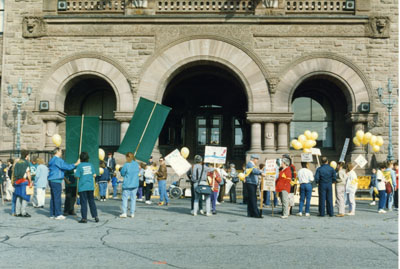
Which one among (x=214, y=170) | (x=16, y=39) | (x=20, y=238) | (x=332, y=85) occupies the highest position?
(x=16, y=39)

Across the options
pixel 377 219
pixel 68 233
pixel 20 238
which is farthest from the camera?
pixel 377 219

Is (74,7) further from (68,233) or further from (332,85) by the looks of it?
(68,233)

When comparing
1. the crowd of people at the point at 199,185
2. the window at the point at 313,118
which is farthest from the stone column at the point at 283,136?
the crowd of people at the point at 199,185

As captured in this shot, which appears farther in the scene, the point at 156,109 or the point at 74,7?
the point at 74,7

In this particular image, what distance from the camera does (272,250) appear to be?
7.79m

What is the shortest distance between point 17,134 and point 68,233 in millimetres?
12967

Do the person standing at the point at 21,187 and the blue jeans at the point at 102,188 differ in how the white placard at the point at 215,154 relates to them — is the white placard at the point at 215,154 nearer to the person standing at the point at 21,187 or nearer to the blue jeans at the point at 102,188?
the person standing at the point at 21,187

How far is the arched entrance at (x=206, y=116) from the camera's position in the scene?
25000 mm

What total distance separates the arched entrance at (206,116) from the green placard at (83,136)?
1221 cm

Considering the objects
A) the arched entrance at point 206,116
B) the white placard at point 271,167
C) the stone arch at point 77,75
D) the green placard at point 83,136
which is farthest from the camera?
the arched entrance at point 206,116

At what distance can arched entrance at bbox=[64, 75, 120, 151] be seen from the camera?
79.7 ft

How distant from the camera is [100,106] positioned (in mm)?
24844

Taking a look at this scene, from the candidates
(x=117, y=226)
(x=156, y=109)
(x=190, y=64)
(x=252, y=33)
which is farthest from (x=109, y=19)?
(x=117, y=226)

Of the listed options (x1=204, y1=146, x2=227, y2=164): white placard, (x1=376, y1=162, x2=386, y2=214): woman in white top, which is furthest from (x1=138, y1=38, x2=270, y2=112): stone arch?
(x1=204, y1=146, x2=227, y2=164): white placard
